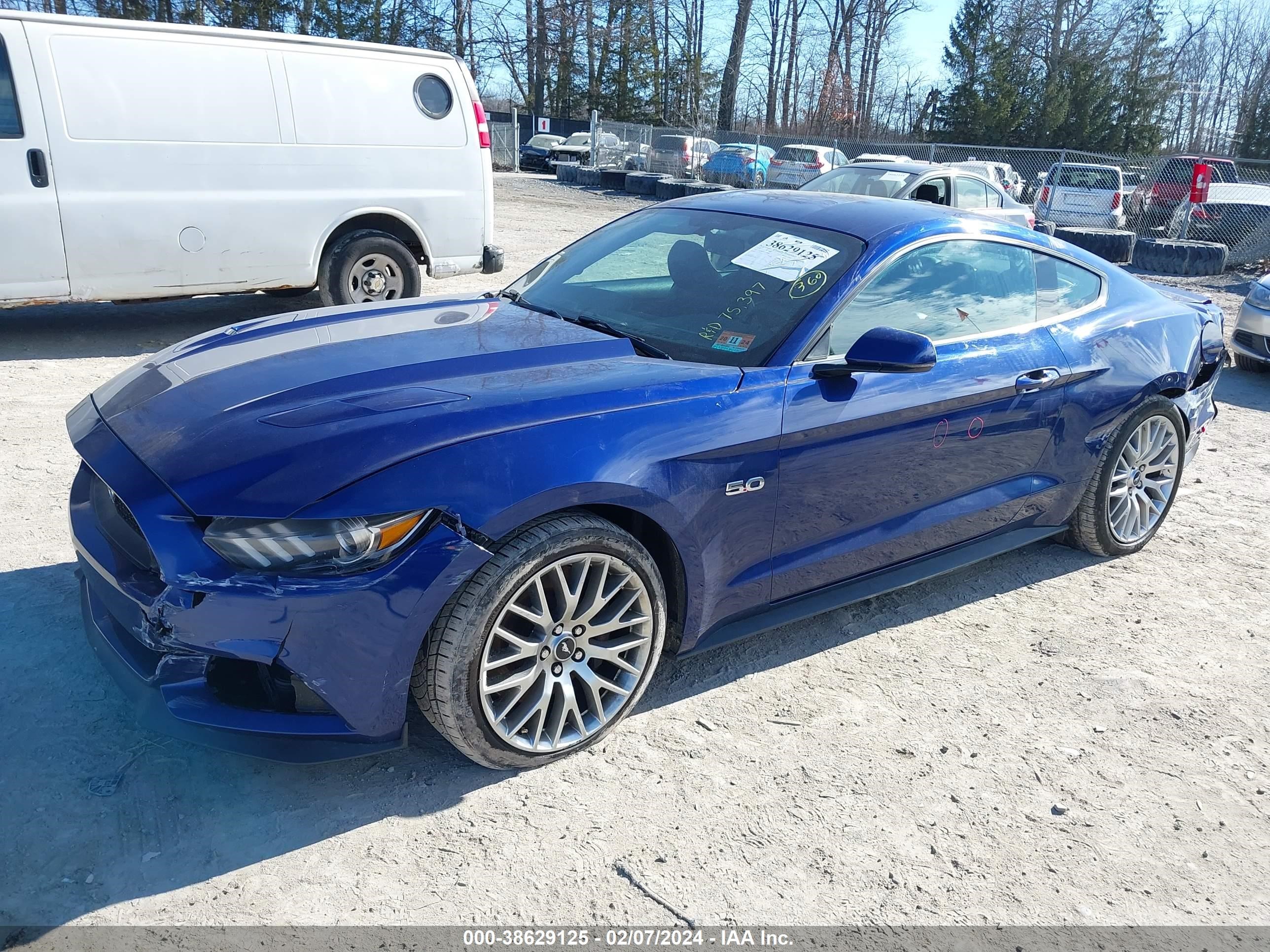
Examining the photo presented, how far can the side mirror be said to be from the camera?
10.3 feet

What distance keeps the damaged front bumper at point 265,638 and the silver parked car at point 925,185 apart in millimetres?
9473

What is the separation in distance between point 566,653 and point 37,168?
599cm

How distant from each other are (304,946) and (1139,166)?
23355mm

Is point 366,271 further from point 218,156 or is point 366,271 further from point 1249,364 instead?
point 1249,364

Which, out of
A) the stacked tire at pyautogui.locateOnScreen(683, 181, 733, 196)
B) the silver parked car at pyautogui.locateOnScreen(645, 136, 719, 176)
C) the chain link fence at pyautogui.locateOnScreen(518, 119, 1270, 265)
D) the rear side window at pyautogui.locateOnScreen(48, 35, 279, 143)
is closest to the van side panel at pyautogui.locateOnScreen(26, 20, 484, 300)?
the rear side window at pyautogui.locateOnScreen(48, 35, 279, 143)

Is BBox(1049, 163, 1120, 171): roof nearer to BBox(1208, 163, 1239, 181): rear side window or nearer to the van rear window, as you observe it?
BBox(1208, 163, 1239, 181): rear side window

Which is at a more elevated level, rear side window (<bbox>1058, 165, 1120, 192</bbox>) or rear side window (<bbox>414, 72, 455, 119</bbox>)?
rear side window (<bbox>414, 72, 455, 119</bbox>)

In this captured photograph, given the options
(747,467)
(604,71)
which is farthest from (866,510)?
(604,71)

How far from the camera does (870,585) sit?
3594 mm

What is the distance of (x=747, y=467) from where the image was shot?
3.06 m

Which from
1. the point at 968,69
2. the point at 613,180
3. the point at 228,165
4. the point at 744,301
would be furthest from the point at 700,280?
the point at 968,69

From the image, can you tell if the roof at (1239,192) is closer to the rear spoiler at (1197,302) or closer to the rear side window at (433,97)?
the rear side window at (433,97)

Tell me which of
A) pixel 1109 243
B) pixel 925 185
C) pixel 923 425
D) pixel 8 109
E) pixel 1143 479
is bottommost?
pixel 1143 479

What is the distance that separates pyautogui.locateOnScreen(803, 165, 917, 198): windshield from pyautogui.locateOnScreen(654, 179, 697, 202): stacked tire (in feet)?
34.6
